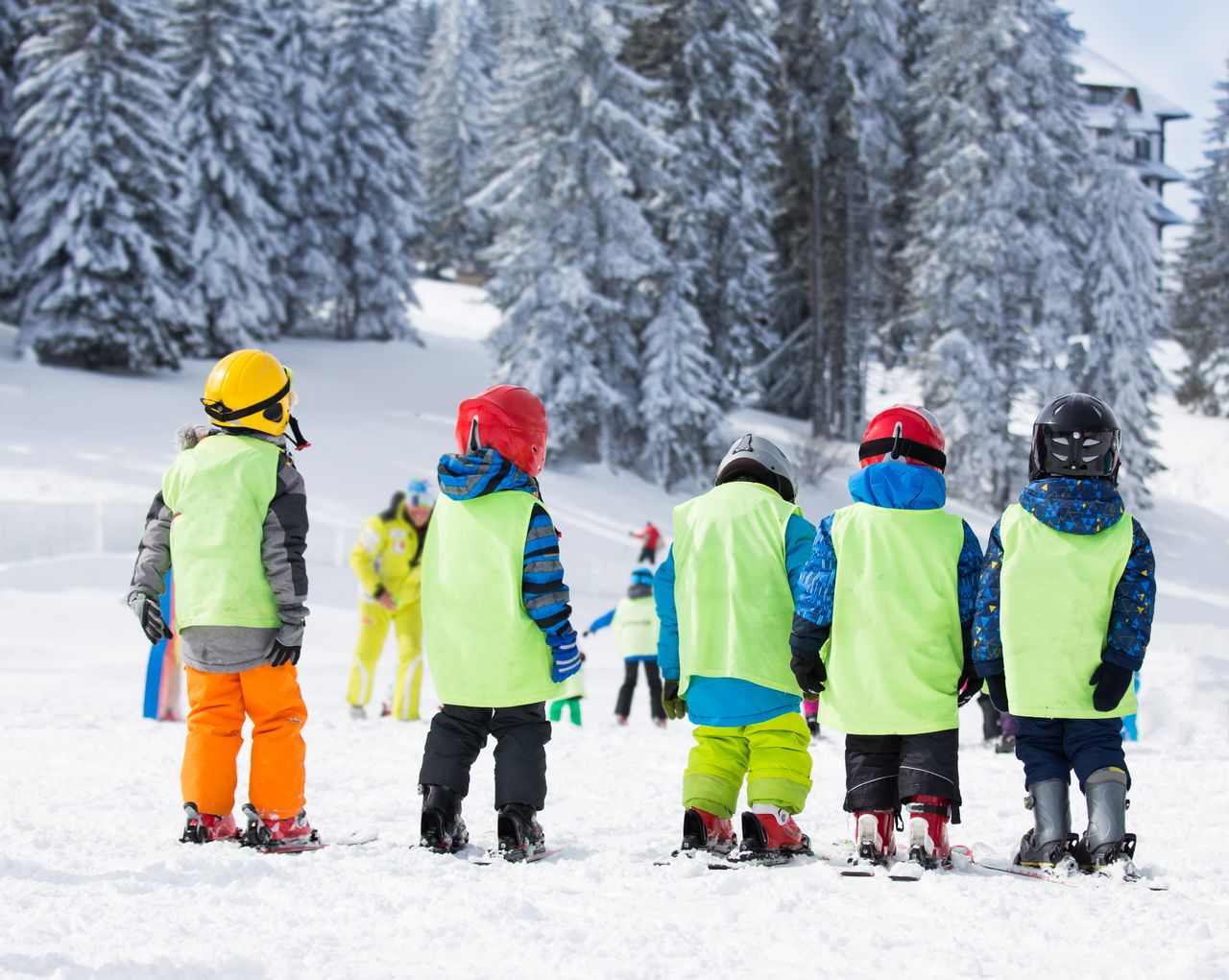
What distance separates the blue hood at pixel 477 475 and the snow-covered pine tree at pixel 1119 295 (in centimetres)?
3079

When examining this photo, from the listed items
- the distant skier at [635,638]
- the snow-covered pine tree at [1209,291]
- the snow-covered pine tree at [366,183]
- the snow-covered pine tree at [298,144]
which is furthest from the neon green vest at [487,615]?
the snow-covered pine tree at [1209,291]

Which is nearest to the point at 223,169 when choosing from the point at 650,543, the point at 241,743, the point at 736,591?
the point at 650,543

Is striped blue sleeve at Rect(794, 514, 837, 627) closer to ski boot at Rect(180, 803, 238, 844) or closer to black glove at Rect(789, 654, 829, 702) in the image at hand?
black glove at Rect(789, 654, 829, 702)

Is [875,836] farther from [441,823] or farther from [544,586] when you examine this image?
[441,823]

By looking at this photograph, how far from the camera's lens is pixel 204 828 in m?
4.63

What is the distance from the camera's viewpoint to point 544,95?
2775 centimetres

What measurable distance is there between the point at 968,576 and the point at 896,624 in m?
0.34

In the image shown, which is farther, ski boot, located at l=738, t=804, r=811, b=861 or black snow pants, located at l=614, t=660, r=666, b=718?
black snow pants, located at l=614, t=660, r=666, b=718

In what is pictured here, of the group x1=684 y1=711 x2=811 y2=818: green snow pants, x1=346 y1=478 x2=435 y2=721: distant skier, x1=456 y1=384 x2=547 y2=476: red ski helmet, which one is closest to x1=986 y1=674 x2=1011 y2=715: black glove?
x1=684 y1=711 x2=811 y2=818: green snow pants

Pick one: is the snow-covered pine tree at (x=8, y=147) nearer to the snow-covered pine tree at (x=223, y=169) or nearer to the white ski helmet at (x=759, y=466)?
the snow-covered pine tree at (x=223, y=169)

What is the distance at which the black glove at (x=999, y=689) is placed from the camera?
4.42m

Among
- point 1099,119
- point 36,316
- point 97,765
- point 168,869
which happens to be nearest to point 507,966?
point 168,869

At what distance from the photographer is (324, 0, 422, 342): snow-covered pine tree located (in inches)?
1604

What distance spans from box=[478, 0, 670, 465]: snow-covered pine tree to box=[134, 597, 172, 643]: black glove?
22.3 meters
